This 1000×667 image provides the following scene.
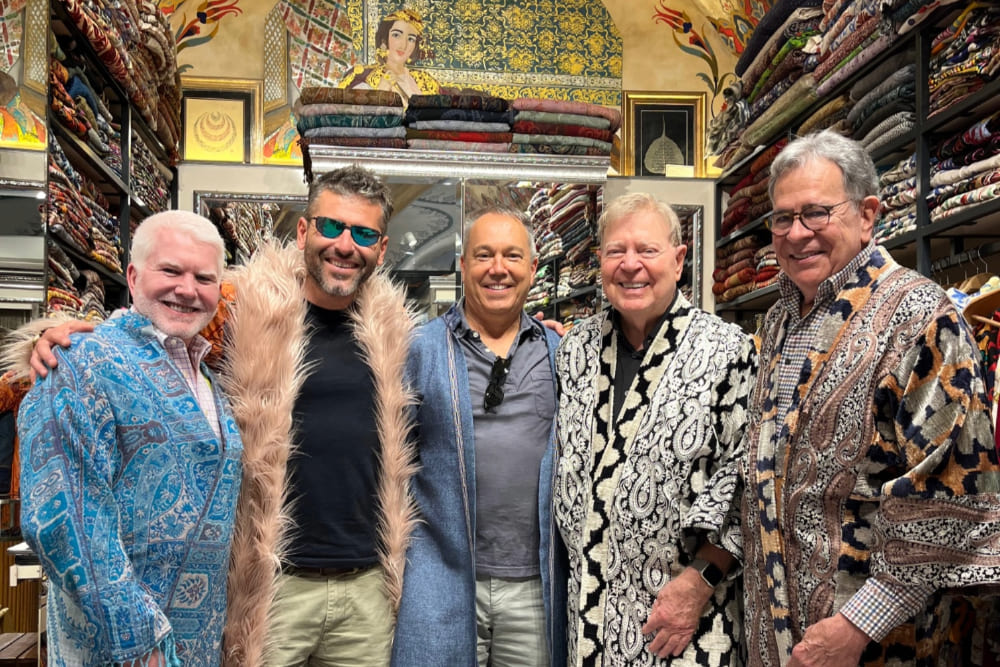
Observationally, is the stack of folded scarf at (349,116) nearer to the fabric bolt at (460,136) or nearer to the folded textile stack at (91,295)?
the fabric bolt at (460,136)

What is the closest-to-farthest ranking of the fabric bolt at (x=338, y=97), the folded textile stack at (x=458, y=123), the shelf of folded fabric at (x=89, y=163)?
the shelf of folded fabric at (x=89, y=163)
the fabric bolt at (x=338, y=97)
the folded textile stack at (x=458, y=123)

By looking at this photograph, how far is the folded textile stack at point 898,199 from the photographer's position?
3.13m

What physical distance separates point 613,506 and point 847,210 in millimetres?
894

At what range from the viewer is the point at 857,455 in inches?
64.4

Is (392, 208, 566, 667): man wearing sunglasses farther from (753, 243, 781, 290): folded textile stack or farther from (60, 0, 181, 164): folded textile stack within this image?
(753, 243, 781, 290): folded textile stack

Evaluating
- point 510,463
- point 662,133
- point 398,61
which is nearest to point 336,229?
point 510,463

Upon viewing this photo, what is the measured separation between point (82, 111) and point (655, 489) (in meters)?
3.09

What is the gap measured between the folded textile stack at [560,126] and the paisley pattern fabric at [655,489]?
94.6 inches

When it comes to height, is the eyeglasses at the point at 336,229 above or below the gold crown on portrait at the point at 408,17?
below

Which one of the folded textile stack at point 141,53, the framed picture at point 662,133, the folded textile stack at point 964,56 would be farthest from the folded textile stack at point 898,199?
the folded textile stack at point 141,53

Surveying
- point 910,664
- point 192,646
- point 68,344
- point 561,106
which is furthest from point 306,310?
point 561,106

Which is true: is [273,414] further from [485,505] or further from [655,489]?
[655,489]

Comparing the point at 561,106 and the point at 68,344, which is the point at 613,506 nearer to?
the point at 68,344

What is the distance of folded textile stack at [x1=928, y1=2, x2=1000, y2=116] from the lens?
2.66 m
